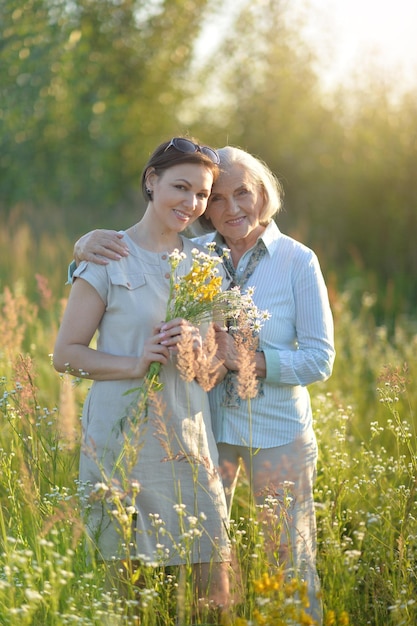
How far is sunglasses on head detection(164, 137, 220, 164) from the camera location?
331cm

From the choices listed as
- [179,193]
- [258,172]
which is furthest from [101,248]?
[258,172]

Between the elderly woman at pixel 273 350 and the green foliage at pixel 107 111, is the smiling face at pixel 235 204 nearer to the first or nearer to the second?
the elderly woman at pixel 273 350

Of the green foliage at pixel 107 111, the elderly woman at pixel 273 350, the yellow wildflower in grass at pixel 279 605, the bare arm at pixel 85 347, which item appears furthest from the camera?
the green foliage at pixel 107 111

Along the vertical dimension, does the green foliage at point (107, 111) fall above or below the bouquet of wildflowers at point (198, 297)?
above

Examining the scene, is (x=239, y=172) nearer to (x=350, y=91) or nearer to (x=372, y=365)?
(x=372, y=365)

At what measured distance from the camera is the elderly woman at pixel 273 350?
3.50 meters

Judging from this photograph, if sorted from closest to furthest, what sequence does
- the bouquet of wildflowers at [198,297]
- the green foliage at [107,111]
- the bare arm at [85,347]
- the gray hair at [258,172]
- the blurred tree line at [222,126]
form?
the bouquet of wildflowers at [198,297] < the bare arm at [85,347] < the gray hair at [258,172] < the blurred tree line at [222,126] < the green foliage at [107,111]

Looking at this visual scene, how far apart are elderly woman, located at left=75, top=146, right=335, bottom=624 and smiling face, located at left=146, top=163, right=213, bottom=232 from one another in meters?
0.30

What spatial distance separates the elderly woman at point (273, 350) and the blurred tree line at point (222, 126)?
21.8 feet

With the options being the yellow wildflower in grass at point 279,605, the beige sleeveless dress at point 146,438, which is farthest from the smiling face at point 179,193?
the yellow wildflower in grass at point 279,605

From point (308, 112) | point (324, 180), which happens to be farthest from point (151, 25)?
point (324, 180)

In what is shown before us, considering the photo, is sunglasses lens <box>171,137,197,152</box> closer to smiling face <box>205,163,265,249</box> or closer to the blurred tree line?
smiling face <box>205,163,265,249</box>

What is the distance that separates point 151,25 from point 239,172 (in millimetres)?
12144

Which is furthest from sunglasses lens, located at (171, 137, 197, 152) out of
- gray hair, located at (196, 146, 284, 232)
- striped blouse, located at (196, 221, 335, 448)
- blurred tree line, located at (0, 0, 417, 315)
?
blurred tree line, located at (0, 0, 417, 315)
